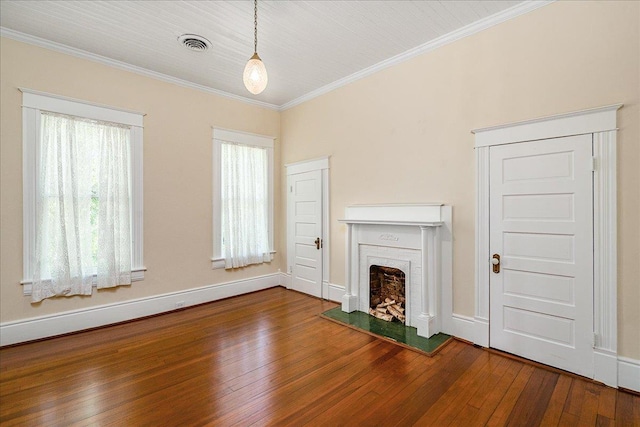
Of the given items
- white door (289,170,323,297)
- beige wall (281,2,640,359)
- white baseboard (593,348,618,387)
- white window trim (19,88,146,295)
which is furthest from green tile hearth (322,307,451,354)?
white window trim (19,88,146,295)

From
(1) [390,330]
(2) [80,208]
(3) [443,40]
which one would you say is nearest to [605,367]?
(1) [390,330]

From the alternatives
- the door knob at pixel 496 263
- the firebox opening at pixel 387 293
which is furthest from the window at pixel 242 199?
the door knob at pixel 496 263

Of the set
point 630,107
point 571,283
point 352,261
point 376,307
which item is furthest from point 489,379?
point 630,107

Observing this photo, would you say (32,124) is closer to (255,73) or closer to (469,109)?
(255,73)

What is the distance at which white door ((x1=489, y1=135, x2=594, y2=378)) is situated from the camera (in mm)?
2508

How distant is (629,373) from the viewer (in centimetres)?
231

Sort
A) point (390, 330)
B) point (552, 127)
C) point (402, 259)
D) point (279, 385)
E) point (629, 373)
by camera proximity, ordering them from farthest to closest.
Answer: point (402, 259)
point (390, 330)
point (552, 127)
point (279, 385)
point (629, 373)

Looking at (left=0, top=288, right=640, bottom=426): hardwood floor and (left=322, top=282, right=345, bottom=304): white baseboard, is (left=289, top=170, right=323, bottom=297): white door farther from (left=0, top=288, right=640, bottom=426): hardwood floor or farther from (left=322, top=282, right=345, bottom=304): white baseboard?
(left=0, top=288, right=640, bottom=426): hardwood floor

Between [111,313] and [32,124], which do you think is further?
[111,313]

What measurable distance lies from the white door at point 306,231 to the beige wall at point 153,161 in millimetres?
714

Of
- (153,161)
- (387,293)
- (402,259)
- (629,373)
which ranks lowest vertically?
(629,373)

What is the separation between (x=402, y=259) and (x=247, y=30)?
321 centimetres

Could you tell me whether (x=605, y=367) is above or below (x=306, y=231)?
below

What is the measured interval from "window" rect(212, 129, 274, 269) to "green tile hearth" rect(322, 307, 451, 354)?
1868mm
